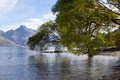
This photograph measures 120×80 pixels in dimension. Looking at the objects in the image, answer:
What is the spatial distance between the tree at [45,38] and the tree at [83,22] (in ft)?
330

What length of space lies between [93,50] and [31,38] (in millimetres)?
109388

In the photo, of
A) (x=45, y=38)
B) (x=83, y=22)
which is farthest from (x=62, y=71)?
(x=45, y=38)

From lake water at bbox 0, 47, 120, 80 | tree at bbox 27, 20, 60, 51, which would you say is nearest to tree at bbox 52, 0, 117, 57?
lake water at bbox 0, 47, 120, 80

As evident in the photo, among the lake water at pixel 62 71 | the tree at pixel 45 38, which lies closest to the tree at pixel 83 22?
the lake water at pixel 62 71

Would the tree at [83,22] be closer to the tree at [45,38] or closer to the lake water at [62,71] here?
the lake water at [62,71]

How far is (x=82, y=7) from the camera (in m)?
30.1

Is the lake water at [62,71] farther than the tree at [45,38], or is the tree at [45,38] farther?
the tree at [45,38]

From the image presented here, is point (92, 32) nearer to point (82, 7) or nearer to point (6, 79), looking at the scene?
point (82, 7)

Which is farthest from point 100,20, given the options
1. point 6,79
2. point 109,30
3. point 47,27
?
point 47,27

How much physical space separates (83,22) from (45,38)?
10669cm

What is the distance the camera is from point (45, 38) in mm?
137750

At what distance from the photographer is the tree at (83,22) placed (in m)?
30.7

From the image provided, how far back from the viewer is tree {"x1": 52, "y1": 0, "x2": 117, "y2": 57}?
101 feet

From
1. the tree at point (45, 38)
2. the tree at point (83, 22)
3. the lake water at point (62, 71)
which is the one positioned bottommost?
the lake water at point (62, 71)
